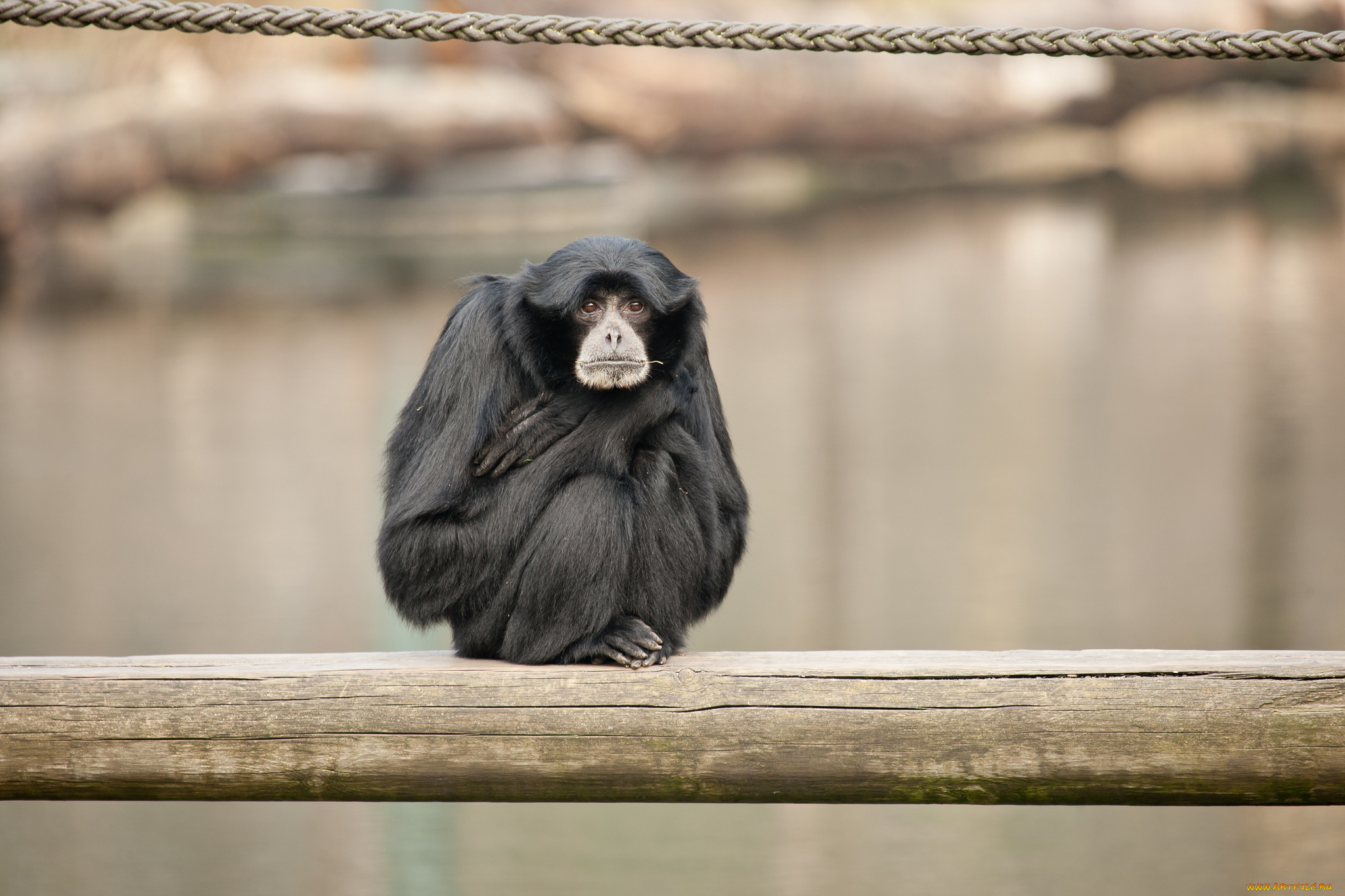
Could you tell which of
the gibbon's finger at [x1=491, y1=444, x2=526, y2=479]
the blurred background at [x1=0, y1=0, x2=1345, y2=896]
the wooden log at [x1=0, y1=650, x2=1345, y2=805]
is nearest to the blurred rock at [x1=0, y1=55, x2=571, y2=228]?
the blurred background at [x1=0, y1=0, x2=1345, y2=896]

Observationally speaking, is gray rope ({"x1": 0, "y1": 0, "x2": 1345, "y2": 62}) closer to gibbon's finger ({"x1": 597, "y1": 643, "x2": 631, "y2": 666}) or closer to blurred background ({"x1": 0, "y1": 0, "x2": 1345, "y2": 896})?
gibbon's finger ({"x1": 597, "y1": 643, "x2": 631, "y2": 666})

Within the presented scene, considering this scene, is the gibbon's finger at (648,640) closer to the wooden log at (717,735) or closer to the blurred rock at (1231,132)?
the wooden log at (717,735)

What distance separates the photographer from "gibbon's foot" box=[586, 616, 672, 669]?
8.28ft

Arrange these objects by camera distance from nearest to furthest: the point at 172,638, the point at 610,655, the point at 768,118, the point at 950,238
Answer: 1. the point at 610,655
2. the point at 172,638
3. the point at 768,118
4. the point at 950,238

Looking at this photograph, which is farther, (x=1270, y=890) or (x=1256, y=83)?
(x=1256, y=83)

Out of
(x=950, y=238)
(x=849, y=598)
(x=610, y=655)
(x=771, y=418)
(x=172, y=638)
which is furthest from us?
(x=950, y=238)

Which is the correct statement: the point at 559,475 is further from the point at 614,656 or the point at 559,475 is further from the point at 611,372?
the point at 614,656

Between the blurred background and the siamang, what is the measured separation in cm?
335

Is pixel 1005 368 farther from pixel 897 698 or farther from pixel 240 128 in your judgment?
pixel 897 698

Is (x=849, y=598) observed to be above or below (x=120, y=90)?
below

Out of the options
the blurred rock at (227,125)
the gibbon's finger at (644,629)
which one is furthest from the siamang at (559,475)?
the blurred rock at (227,125)

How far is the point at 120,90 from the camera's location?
1056 centimetres

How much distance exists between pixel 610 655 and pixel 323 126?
903cm

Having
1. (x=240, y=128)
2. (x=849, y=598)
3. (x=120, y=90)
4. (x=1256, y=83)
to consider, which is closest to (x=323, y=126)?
(x=240, y=128)
